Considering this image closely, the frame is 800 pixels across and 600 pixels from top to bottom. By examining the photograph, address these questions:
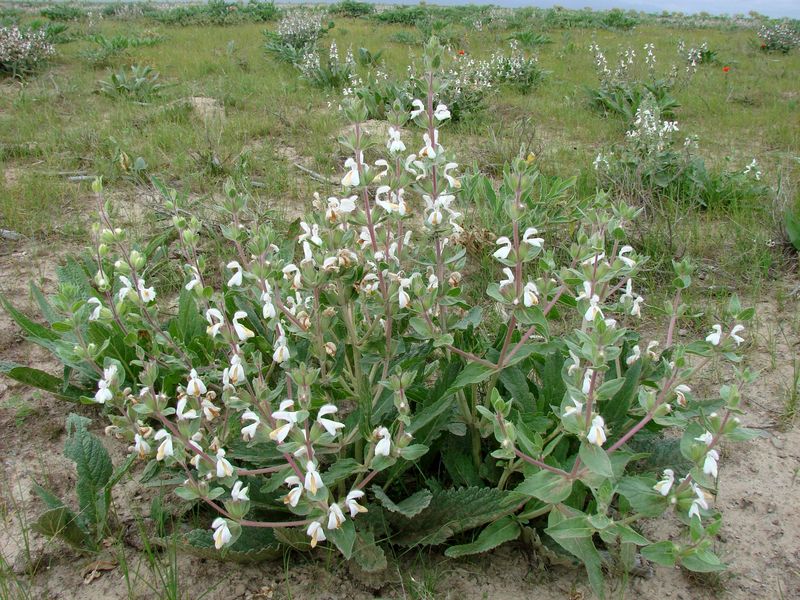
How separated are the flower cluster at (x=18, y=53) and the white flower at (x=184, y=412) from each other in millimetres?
7821

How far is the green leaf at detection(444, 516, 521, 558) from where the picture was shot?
1896 millimetres

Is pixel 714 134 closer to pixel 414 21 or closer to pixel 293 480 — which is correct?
pixel 293 480

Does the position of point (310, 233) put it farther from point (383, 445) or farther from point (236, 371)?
point (383, 445)

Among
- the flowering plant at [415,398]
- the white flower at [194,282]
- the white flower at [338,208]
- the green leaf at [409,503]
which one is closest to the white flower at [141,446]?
the flowering plant at [415,398]

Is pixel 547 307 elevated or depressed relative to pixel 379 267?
depressed

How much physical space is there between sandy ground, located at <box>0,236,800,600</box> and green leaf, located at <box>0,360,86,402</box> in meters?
0.18

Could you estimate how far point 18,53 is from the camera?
26.4ft

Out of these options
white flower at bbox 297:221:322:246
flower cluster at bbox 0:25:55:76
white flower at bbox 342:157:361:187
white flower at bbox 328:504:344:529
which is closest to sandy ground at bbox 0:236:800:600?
white flower at bbox 328:504:344:529

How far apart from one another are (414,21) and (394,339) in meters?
14.5

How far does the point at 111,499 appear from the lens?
87.7 inches

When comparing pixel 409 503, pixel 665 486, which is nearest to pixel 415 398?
pixel 409 503

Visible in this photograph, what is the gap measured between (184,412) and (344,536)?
0.54 m

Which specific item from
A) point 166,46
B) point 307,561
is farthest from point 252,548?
point 166,46

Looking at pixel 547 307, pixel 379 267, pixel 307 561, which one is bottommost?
pixel 307 561
